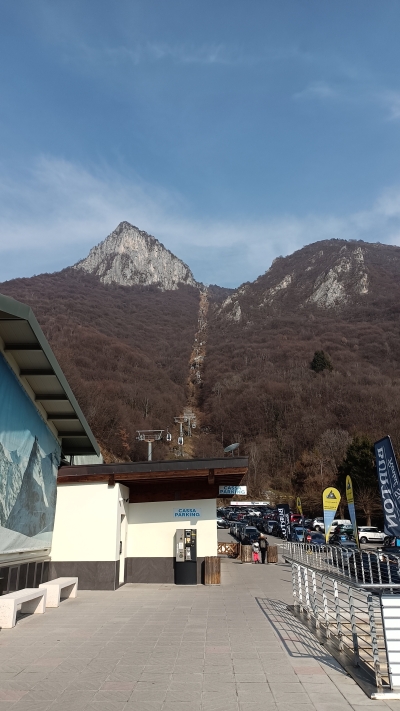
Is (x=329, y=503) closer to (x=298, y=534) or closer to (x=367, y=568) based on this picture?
(x=367, y=568)

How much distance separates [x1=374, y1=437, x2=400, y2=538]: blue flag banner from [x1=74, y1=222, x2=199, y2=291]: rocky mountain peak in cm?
14884

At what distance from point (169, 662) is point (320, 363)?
83.5 metres

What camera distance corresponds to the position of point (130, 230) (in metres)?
180

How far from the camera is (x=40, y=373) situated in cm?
1167

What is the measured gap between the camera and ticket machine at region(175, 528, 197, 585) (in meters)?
15.0

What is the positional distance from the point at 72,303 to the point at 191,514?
92.1 metres

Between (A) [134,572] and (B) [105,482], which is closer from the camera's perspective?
(B) [105,482]

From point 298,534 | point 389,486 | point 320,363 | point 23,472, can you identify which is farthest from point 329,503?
point 320,363

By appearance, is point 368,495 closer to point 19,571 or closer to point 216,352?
point 19,571

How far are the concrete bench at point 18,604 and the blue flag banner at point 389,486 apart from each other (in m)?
6.69

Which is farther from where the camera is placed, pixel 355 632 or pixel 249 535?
pixel 249 535

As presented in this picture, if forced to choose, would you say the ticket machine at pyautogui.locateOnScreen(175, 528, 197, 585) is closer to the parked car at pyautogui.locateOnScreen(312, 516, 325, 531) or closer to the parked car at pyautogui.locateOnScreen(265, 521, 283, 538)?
the parked car at pyautogui.locateOnScreen(265, 521, 283, 538)

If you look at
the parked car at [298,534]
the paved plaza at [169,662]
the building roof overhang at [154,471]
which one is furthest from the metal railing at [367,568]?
the parked car at [298,534]

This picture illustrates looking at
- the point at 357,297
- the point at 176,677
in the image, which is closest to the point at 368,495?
the point at 176,677
